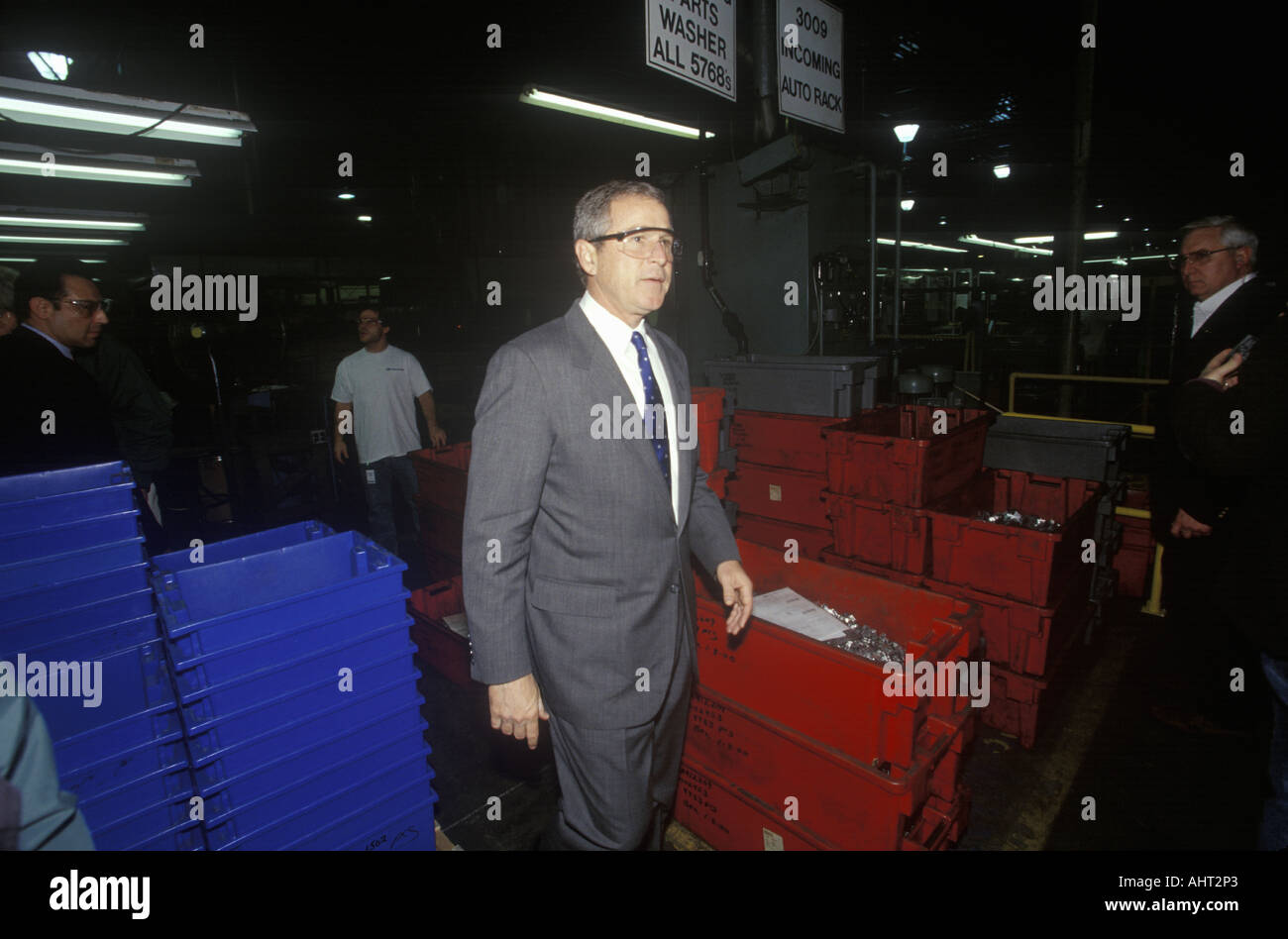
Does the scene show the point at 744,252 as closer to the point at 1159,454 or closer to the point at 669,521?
the point at 1159,454

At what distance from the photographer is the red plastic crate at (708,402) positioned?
491 cm

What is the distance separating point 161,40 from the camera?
4.59 metres

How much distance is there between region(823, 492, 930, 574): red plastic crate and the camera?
12.7 feet

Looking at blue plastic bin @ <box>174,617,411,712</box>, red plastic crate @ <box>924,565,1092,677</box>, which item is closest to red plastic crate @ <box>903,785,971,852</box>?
red plastic crate @ <box>924,565,1092,677</box>

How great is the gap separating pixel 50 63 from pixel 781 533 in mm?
6981

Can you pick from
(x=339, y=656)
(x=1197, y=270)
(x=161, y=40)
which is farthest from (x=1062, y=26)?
(x=339, y=656)

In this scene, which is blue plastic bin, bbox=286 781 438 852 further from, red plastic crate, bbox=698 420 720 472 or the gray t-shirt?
the gray t-shirt

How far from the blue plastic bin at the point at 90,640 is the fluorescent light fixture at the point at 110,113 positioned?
12.3 ft

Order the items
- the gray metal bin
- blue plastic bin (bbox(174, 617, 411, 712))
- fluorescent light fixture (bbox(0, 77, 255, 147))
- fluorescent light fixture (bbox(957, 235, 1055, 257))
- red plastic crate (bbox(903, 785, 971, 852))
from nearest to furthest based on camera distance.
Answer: blue plastic bin (bbox(174, 617, 411, 712))
red plastic crate (bbox(903, 785, 971, 852))
fluorescent light fixture (bbox(0, 77, 255, 147))
the gray metal bin
fluorescent light fixture (bbox(957, 235, 1055, 257))

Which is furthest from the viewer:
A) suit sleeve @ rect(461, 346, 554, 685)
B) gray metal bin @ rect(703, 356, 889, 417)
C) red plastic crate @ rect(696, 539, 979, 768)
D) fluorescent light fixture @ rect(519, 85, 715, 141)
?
fluorescent light fixture @ rect(519, 85, 715, 141)

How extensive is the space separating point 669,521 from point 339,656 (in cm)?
133

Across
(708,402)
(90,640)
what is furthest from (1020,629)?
(90,640)

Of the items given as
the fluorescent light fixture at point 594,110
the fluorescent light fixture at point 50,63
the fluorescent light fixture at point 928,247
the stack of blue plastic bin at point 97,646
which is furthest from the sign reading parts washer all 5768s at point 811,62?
the fluorescent light fixture at point 928,247

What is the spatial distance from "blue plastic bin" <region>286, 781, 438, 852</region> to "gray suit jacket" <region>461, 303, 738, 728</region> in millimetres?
1035
